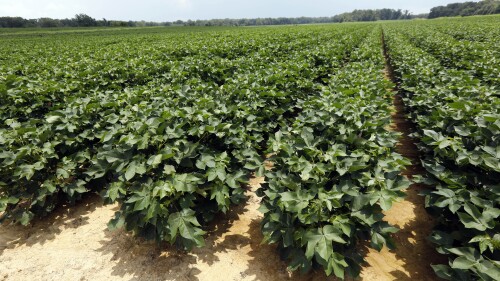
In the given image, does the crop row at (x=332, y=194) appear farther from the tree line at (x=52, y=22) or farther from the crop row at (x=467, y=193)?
the tree line at (x=52, y=22)

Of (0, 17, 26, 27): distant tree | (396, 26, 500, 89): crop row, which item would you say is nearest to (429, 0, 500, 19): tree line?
(396, 26, 500, 89): crop row

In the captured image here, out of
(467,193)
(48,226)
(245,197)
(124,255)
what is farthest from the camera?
(48,226)

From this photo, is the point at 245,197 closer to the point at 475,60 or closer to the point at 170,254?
the point at 170,254

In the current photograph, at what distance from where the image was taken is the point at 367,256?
325 centimetres

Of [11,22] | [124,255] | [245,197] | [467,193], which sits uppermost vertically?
[11,22]

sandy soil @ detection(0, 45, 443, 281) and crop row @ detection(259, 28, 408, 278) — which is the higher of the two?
crop row @ detection(259, 28, 408, 278)

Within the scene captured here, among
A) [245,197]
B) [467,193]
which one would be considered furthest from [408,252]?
[245,197]

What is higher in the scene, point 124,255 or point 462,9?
point 462,9

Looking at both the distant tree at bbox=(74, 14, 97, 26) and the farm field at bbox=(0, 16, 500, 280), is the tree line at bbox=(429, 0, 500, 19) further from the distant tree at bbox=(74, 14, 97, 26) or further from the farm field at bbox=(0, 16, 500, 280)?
the distant tree at bbox=(74, 14, 97, 26)

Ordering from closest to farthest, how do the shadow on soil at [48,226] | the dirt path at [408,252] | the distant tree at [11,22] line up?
the dirt path at [408,252] < the shadow on soil at [48,226] < the distant tree at [11,22]

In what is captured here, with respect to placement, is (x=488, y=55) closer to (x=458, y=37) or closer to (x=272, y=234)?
(x=272, y=234)

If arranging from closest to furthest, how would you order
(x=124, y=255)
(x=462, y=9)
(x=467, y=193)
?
(x=467, y=193) → (x=124, y=255) → (x=462, y=9)

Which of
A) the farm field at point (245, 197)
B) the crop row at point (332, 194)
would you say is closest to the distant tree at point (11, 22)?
the farm field at point (245, 197)

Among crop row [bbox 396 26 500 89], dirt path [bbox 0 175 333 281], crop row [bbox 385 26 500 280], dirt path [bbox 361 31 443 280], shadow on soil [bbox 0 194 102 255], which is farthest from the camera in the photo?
crop row [bbox 396 26 500 89]
